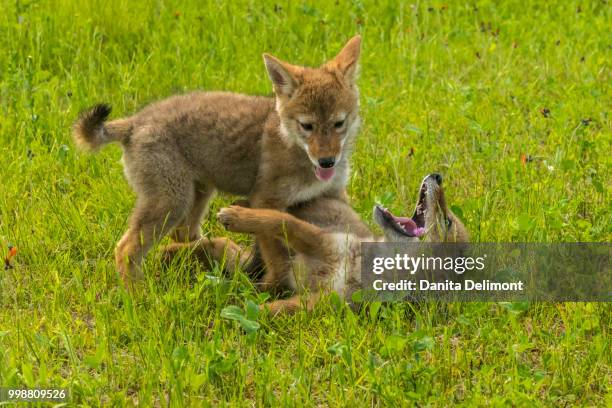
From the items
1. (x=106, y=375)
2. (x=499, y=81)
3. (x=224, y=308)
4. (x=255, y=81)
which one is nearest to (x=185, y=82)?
(x=255, y=81)

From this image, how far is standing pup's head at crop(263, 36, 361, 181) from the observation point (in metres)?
5.15

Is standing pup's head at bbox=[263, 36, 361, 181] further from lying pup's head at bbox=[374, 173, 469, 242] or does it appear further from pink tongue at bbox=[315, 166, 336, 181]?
lying pup's head at bbox=[374, 173, 469, 242]

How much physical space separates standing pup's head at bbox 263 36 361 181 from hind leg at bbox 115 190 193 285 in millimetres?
776

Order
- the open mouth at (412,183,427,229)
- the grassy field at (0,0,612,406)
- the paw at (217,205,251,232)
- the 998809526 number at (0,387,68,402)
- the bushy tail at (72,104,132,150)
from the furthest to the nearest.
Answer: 1. the bushy tail at (72,104,132,150)
2. the open mouth at (412,183,427,229)
3. the paw at (217,205,251,232)
4. the grassy field at (0,0,612,406)
5. the 998809526 number at (0,387,68,402)

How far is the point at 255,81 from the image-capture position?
709 cm

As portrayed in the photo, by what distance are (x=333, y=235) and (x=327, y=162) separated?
47 cm

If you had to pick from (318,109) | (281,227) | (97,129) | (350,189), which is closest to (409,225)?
(281,227)

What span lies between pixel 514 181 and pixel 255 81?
2307mm

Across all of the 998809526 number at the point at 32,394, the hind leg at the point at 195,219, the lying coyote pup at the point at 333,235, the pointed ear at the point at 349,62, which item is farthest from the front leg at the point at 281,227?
the 998809526 number at the point at 32,394

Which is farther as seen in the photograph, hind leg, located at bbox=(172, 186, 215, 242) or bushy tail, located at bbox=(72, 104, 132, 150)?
hind leg, located at bbox=(172, 186, 215, 242)

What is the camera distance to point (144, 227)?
4.98 metres

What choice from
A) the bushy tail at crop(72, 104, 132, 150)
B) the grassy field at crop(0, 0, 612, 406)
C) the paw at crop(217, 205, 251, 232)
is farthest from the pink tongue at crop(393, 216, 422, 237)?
the bushy tail at crop(72, 104, 132, 150)

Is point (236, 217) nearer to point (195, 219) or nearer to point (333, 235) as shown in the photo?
point (333, 235)

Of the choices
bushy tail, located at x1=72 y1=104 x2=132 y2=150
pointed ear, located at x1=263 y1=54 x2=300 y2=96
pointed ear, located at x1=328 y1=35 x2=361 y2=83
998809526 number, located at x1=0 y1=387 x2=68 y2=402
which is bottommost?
998809526 number, located at x1=0 y1=387 x2=68 y2=402
